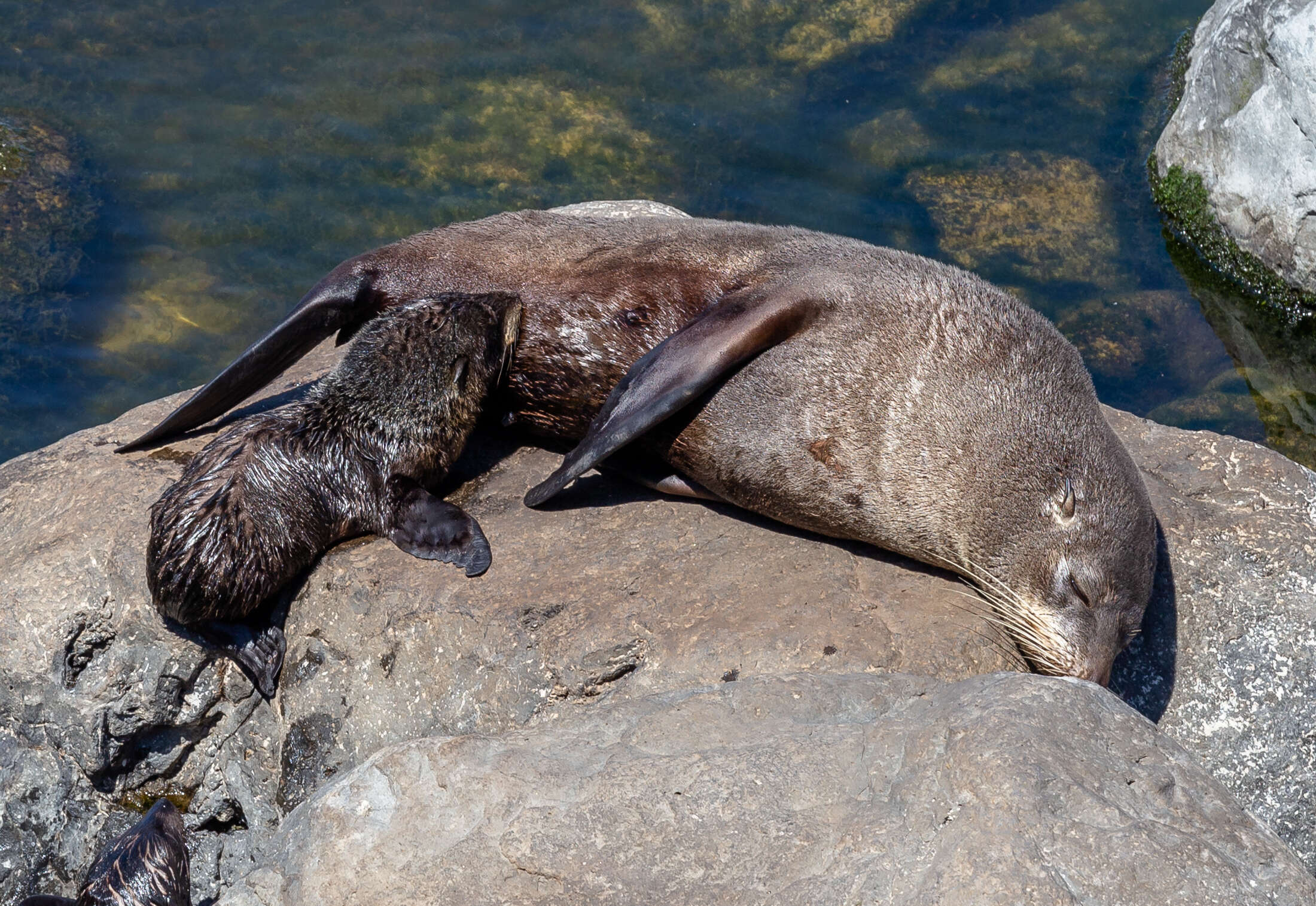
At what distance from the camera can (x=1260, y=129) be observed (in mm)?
9773

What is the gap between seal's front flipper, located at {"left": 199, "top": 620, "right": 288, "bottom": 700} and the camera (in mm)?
5652

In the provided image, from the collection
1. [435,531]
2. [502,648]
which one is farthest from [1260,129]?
[502,648]

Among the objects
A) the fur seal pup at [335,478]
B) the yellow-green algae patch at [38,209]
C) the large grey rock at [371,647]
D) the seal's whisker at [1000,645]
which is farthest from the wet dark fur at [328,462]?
the yellow-green algae patch at [38,209]

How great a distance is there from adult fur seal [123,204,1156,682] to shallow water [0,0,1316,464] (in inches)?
144

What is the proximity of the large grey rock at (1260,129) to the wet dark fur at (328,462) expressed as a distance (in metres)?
6.30

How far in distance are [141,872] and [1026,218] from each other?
28.0 ft

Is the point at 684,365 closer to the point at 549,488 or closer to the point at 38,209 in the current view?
the point at 549,488

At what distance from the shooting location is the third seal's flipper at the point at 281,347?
6672 mm

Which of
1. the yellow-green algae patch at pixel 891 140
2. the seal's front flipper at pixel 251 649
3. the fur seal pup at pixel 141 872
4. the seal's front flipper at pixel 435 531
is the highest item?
the yellow-green algae patch at pixel 891 140

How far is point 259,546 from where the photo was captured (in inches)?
221

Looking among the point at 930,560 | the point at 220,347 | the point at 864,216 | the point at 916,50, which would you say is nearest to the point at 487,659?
the point at 930,560

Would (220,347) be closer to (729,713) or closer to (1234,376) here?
(729,713)

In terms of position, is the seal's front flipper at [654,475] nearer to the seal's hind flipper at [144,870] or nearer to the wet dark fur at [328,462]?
the wet dark fur at [328,462]

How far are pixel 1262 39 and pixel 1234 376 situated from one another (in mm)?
2591
